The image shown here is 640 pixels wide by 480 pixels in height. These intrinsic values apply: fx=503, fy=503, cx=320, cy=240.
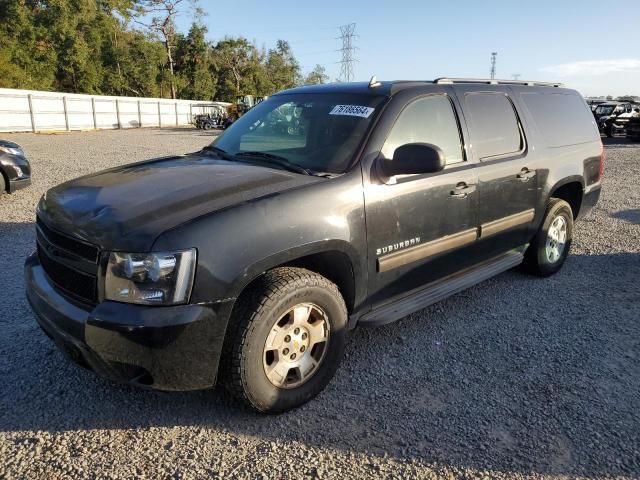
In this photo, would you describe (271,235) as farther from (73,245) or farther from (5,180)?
(5,180)

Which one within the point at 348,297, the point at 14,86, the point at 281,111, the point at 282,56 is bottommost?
the point at 348,297

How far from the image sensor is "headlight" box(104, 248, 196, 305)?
240 centimetres

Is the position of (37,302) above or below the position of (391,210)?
below

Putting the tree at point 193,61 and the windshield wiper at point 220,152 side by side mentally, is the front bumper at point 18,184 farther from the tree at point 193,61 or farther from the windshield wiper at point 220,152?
the tree at point 193,61

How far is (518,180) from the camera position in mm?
4289

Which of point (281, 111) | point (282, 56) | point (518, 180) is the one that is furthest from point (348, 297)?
point (282, 56)

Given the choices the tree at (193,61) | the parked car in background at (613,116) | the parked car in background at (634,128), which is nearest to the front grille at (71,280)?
the parked car in background at (634,128)

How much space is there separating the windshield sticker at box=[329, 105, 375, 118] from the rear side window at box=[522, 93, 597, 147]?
80.2 inches

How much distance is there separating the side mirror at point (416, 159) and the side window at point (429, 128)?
0.15 metres

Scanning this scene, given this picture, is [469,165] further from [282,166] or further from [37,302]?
[37,302]

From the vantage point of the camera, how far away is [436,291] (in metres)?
3.73

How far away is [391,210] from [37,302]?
7.18 feet

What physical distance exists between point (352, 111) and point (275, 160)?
25.1 inches

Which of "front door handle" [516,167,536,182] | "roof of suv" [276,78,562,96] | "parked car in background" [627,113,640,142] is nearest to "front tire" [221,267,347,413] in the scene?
"roof of suv" [276,78,562,96]
